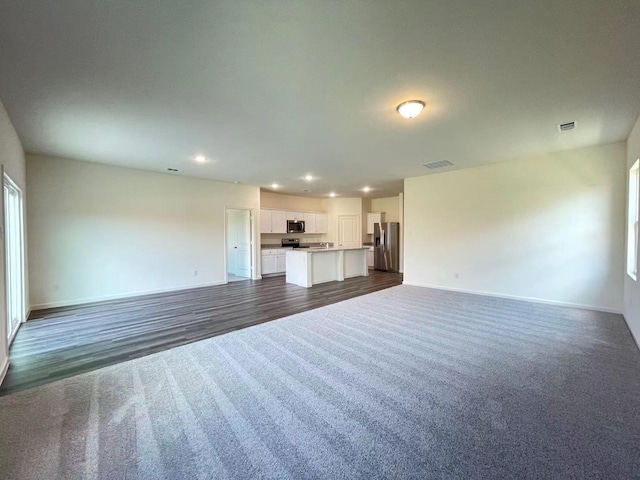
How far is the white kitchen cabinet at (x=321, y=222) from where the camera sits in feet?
33.4

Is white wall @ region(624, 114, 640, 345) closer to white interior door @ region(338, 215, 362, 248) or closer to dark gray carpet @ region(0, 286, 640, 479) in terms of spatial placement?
dark gray carpet @ region(0, 286, 640, 479)

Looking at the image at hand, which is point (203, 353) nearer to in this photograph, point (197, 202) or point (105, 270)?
point (105, 270)

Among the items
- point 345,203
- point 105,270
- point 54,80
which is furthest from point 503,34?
point 345,203

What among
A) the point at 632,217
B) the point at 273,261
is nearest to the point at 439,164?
the point at 632,217

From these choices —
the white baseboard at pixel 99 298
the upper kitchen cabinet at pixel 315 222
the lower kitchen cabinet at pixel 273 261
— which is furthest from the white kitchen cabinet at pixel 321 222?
the white baseboard at pixel 99 298

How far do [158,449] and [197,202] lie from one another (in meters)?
5.85

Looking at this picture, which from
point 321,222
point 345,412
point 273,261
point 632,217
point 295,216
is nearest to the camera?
point 345,412

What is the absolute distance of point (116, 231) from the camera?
545 cm

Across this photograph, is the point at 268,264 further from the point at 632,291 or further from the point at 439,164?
the point at 632,291

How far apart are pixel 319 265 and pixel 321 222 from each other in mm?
3519

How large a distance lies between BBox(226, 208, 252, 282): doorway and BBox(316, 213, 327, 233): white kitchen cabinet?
118 inches

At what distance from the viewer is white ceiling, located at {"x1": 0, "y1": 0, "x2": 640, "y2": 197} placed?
1706 millimetres

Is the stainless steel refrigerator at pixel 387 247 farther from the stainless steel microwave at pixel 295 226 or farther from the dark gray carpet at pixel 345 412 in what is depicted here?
the dark gray carpet at pixel 345 412

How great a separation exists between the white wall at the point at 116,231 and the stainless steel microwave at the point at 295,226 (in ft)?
8.45
